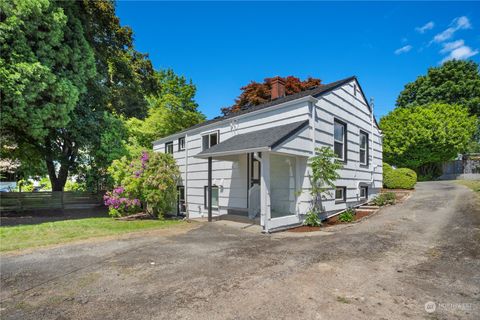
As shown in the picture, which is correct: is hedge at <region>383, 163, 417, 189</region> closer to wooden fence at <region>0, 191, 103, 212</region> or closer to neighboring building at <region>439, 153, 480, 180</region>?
neighboring building at <region>439, 153, 480, 180</region>

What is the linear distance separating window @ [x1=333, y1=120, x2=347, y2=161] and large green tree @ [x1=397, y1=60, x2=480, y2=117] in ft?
99.2

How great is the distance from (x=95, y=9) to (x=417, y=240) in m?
19.3

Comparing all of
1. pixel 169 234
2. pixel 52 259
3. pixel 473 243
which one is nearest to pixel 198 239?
pixel 169 234

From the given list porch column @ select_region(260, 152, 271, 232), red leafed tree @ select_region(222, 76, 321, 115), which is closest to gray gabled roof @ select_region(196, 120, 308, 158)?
porch column @ select_region(260, 152, 271, 232)

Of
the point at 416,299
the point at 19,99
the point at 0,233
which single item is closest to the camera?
the point at 416,299

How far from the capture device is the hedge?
18.0 m

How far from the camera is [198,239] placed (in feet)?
24.6

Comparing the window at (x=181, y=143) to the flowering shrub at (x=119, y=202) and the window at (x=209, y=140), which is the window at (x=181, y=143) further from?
the flowering shrub at (x=119, y=202)

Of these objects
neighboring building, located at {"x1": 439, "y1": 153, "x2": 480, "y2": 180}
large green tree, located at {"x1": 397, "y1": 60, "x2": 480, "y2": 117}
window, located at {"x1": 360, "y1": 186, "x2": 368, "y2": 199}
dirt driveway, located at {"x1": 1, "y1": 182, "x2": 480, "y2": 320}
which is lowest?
dirt driveway, located at {"x1": 1, "y1": 182, "x2": 480, "y2": 320}

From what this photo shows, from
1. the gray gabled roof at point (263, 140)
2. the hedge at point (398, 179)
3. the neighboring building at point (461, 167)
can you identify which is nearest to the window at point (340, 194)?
the gray gabled roof at point (263, 140)

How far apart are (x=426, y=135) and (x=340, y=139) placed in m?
19.2

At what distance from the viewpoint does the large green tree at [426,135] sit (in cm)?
2531

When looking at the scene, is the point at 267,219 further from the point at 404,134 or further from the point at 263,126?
the point at 404,134

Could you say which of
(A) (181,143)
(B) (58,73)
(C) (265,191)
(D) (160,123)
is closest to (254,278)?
(C) (265,191)
